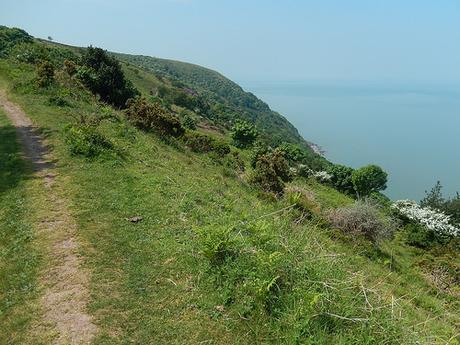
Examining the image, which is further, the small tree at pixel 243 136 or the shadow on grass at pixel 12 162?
the small tree at pixel 243 136

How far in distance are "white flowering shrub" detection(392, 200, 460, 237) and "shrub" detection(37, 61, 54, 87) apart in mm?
22841

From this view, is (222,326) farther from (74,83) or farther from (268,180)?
(74,83)

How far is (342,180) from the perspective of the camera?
147ft

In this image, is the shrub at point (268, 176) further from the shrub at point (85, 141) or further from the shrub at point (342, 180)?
the shrub at point (342, 180)

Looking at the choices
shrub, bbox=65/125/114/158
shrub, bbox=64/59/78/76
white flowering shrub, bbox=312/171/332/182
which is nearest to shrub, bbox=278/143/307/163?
white flowering shrub, bbox=312/171/332/182

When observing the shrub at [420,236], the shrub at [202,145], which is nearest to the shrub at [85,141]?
the shrub at [202,145]

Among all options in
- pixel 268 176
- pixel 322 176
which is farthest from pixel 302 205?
pixel 322 176

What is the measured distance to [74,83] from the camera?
23.0 metres

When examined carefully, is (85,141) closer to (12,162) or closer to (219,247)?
(12,162)

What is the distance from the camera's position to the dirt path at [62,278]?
5641 millimetres

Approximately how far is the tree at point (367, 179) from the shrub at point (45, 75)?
30.8 meters

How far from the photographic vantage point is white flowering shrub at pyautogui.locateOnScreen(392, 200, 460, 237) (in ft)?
84.9

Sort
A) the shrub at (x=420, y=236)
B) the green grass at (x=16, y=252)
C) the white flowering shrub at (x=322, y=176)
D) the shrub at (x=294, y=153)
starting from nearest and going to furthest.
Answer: the green grass at (x=16, y=252), the shrub at (x=420, y=236), the white flowering shrub at (x=322, y=176), the shrub at (x=294, y=153)

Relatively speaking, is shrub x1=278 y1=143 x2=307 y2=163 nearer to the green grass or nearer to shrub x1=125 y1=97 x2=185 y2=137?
shrub x1=125 y1=97 x2=185 y2=137
